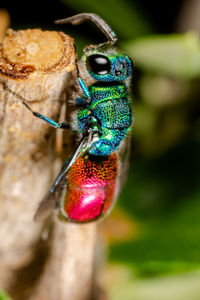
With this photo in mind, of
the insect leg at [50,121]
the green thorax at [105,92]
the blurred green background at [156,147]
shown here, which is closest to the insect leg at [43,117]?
the insect leg at [50,121]

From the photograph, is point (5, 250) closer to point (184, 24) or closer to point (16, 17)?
point (16, 17)

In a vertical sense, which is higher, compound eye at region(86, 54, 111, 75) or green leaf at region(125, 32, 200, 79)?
green leaf at region(125, 32, 200, 79)

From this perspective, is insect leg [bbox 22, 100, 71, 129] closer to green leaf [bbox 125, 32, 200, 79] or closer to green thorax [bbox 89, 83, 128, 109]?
green thorax [bbox 89, 83, 128, 109]

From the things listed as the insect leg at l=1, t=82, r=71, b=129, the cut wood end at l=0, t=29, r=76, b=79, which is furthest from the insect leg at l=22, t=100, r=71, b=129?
the cut wood end at l=0, t=29, r=76, b=79

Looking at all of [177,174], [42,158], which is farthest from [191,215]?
[42,158]

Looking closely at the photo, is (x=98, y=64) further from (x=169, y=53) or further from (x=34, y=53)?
(x=169, y=53)

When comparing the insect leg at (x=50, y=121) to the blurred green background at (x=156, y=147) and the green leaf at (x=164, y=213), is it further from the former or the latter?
the green leaf at (x=164, y=213)

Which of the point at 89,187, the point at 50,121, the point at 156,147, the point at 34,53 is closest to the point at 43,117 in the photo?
the point at 50,121
